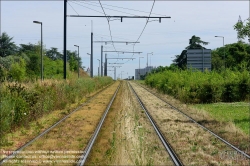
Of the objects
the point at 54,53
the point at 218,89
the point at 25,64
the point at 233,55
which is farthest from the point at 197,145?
the point at 54,53

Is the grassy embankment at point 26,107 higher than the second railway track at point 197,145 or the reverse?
higher

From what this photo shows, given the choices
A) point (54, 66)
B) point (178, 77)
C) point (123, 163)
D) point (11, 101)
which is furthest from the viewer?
point (54, 66)

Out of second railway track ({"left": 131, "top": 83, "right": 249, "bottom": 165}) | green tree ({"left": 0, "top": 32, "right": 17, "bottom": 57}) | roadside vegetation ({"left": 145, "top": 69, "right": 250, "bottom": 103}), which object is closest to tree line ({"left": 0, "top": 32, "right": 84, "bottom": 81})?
green tree ({"left": 0, "top": 32, "right": 17, "bottom": 57})

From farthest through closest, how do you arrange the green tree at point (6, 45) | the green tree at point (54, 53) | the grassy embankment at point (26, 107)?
1. the green tree at point (54, 53)
2. the green tree at point (6, 45)
3. the grassy embankment at point (26, 107)

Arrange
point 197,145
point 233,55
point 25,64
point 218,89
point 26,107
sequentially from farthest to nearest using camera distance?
point 233,55 < point 25,64 < point 218,89 < point 26,107 < point 197,145

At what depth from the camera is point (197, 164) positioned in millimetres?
9844

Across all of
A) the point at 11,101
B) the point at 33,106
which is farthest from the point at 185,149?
the point at 33,106

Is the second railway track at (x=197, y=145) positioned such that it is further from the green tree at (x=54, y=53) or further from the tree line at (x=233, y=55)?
the green tree at (x=54, y=53)

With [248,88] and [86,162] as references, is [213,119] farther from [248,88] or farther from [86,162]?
[248,88]

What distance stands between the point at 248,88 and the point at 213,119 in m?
12.2

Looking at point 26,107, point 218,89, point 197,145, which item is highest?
point 218,89

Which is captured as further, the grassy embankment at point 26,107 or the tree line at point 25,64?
the tree line at point 25,64

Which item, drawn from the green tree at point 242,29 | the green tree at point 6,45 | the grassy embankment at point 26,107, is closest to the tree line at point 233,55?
the green tree at point 242,29

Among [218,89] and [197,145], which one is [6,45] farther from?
[197,145]
